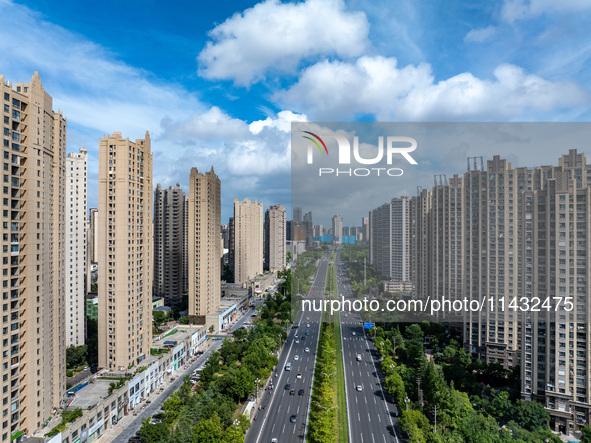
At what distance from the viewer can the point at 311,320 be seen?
31.8 meters

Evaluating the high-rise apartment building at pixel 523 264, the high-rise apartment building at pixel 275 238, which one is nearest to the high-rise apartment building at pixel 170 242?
the high-rise apartment building at pixel 523 264

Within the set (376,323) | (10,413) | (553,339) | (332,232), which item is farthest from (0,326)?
(376,323)

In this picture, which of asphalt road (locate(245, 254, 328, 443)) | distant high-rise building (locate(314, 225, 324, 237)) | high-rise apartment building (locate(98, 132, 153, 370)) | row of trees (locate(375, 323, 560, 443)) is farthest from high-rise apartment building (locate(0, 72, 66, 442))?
row of trees (locate(375, 323, 560, 443))

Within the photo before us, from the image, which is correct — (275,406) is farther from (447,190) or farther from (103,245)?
(447,190)

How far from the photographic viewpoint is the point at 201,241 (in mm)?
27844

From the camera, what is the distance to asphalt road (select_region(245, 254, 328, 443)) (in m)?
14.1

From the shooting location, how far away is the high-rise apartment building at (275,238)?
184 feet

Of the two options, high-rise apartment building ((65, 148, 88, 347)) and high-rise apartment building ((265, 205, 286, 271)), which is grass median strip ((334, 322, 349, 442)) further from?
high-rise apartment building ((265, 205, 286, 271))

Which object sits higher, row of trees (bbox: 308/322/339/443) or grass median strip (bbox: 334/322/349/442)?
row of trees (bbox: 308/322/339/443)

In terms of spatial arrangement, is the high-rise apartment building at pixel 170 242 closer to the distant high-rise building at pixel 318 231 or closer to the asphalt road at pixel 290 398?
the asphalt road at pixel 290 398

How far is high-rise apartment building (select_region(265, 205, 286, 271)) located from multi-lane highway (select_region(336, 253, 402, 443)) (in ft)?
102

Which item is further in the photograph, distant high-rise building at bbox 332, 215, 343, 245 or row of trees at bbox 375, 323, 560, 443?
row of trees at bbox 375, 323, 560, 443

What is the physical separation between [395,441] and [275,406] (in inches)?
218

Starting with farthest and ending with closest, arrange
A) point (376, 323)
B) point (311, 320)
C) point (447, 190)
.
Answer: point (311, 320) → point (376, 323) → point (447, 190)
